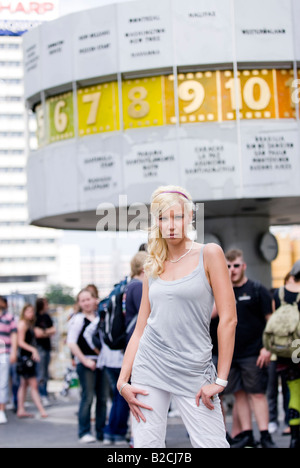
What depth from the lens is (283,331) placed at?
21.4ft

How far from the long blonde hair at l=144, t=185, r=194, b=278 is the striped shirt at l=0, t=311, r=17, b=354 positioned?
780 cm

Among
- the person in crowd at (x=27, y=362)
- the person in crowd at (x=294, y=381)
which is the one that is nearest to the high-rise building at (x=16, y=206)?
the person in crowd at (x=27, y=362)

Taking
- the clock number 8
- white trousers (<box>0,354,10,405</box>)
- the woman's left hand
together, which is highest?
the clock number 8

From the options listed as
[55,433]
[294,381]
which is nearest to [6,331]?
[55,433]

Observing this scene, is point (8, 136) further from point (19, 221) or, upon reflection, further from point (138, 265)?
point (138, 265)

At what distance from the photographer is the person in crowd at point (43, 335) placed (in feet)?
43.1

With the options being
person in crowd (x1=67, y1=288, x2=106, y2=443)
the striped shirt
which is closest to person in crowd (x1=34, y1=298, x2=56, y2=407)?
the striped shirt

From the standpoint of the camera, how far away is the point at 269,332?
6668 millimetres

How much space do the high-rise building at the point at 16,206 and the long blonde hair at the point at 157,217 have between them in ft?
359

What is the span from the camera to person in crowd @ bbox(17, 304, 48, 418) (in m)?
11.1

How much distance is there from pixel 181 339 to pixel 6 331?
8018 millimetres

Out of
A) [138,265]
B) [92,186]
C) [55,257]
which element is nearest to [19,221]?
[55,257]

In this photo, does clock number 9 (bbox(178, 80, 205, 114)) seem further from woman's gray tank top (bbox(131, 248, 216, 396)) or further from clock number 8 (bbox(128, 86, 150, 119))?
woman's gray tank top (bbox(131, 248, 216, 396))

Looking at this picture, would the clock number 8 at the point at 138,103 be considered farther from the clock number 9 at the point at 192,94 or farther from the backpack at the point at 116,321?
the backpack at the point at 116,321
